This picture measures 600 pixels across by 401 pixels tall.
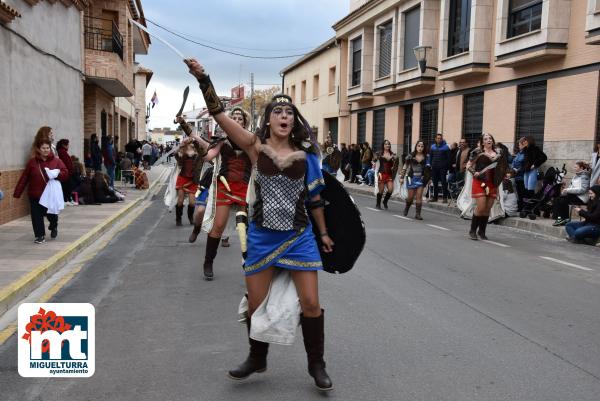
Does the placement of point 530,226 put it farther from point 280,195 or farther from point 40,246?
point 280,195

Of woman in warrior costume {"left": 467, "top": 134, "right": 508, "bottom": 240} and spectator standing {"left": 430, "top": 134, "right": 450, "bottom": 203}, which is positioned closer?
woman in warrior costume {"left": 467, "top": 134, "right": 508, "bottom": 240}

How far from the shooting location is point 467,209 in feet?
39.7

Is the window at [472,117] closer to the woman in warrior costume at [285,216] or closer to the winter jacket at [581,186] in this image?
the winter jacket at [581,186]

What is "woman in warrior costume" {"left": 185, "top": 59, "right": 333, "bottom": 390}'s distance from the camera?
364cm

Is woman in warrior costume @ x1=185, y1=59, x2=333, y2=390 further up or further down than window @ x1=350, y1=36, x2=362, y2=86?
further down

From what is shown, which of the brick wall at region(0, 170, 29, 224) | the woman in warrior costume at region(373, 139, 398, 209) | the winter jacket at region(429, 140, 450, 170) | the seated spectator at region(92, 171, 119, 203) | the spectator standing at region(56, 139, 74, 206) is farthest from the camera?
the winter jacket at region(429, 140, 450, 170)

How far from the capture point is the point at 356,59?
30.6 meters

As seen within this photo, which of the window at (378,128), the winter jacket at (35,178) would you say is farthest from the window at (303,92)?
the winter jacket at (35,178)

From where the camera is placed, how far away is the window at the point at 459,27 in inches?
784

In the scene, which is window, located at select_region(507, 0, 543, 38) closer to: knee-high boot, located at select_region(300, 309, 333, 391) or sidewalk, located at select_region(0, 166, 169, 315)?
sidewalk, located at select_region(0, 166, 169, 315)

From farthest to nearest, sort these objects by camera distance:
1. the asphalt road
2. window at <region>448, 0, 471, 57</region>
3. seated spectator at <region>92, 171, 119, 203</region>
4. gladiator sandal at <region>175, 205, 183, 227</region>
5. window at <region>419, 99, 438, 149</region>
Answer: window at <region>419, 99, 438, 149</region> < window at <region>448, 0, 471, 57</region> < seated spectator at <region>92, 171, 119, 203</region> < gladiator sandal at <region>175, 205, 183, 227</region> < the asphalt road

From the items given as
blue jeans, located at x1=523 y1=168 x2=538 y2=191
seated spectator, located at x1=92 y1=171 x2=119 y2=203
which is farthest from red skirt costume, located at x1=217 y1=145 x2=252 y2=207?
seated spectator, located at x1=92 y1=171 x2=119 y2=203

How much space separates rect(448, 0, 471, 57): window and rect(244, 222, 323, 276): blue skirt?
58.5 feet

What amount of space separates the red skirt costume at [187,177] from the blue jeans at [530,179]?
756 cm
